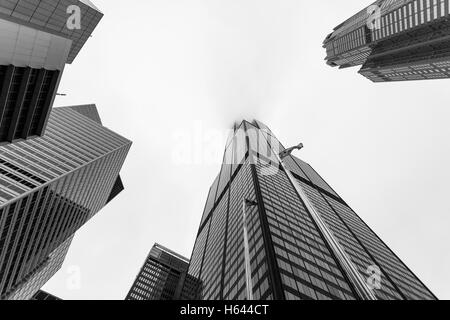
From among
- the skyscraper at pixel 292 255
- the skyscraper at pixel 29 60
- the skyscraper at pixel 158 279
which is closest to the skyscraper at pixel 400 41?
the skyscraper at pixel 292 255

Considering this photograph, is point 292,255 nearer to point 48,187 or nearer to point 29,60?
point 29,60

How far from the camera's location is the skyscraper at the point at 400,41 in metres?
88.6

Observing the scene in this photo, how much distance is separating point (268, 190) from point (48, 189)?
58.5m

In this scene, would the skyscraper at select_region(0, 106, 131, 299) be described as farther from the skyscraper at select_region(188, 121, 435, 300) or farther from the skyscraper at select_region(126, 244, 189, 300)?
the skyscraper at select_region(188, 121, 435, 300)

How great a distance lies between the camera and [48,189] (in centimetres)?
8225

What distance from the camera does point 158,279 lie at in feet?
486

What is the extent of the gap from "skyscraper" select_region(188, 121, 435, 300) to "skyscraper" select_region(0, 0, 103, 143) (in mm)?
35976

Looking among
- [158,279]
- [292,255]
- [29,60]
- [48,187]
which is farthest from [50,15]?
[158,279]

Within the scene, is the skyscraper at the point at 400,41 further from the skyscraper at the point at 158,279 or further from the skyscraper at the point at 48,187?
the skyscraper at the point at 158,279

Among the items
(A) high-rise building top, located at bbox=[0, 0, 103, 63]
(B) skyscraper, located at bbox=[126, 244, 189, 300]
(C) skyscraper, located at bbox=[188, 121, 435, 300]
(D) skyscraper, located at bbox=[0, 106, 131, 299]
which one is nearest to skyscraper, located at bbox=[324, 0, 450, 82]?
(C) skyscraper, located at bbox=[188, 121, 435, 300]

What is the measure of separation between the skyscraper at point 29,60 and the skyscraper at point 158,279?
330ft

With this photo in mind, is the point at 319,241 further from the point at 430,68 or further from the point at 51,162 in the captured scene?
the point at 430,68

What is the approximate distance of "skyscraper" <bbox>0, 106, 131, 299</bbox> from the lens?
246 ft
